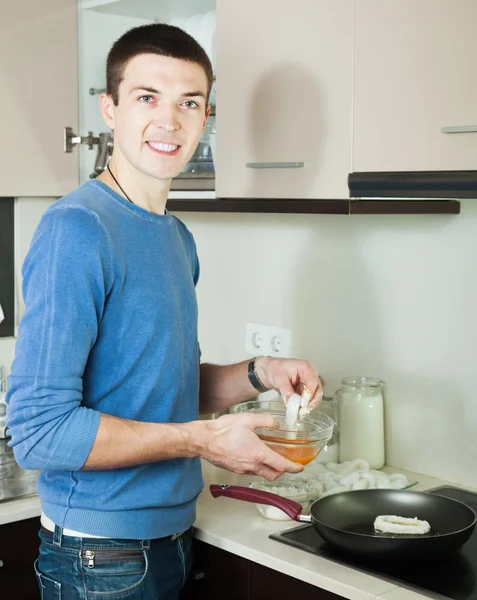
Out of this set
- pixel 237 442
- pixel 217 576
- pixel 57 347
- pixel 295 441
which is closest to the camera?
pixel 57 347

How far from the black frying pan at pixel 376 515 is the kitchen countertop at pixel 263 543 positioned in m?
0.05

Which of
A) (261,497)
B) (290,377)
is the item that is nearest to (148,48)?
(290,377)

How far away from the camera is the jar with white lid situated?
2145mm

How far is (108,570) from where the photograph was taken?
4.85 feet

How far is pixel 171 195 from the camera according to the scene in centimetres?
221

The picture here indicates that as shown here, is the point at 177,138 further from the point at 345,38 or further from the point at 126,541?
the point at 126,541

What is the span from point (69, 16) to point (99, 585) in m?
1.62

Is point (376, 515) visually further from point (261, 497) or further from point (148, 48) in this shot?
point (148, 48)

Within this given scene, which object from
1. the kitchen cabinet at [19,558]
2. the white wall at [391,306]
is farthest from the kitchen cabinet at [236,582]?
the white wall at [391,306]

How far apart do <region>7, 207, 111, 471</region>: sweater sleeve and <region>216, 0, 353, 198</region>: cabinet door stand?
62cm

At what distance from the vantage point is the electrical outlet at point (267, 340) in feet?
7.91

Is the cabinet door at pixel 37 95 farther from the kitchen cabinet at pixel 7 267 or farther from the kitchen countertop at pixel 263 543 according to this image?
the kitchen countertop at pixel 263 543

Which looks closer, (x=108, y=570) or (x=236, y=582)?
(x=108, y=570)

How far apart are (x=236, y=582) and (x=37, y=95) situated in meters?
1.39
